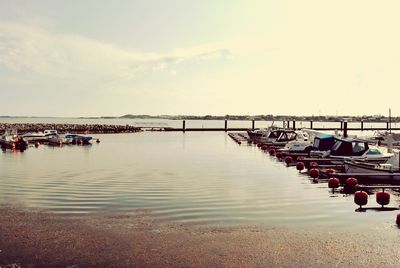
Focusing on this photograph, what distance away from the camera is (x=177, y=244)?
1547cm

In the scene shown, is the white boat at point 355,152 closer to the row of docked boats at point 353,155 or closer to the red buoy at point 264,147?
the row of docked boats at point 353,155

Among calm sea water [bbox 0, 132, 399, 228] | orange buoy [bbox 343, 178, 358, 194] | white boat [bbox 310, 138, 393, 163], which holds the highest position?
white boat [bbox 310, 138, 393, 163]

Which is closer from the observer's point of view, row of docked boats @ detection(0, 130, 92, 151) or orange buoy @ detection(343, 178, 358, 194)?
orange buoy @ detection(343, 178, 358, 194)

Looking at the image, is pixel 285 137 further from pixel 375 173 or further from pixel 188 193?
pixel 188 193

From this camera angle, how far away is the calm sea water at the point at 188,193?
66.0 feet

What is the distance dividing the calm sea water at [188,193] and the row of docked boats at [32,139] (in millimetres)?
19082

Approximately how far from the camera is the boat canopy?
36750 millimetres

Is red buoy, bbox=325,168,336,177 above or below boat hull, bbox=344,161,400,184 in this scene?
below

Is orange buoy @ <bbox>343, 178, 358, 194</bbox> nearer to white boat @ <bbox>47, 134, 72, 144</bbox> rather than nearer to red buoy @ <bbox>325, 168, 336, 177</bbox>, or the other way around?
red buoy @ <bbox>325, 168, 336, 177</bbox>

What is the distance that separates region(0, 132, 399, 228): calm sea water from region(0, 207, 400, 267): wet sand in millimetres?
1603

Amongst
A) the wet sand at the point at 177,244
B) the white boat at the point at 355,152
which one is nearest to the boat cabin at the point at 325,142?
the white boat at the point at 355,152

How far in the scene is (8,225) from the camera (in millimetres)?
18062

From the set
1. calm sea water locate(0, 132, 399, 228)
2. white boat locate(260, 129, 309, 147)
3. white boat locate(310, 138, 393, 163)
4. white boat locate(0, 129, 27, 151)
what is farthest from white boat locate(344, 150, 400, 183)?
white boat locate(0, 129, 27, 151)

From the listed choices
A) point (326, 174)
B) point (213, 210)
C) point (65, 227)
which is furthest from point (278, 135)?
point (65, 227)
